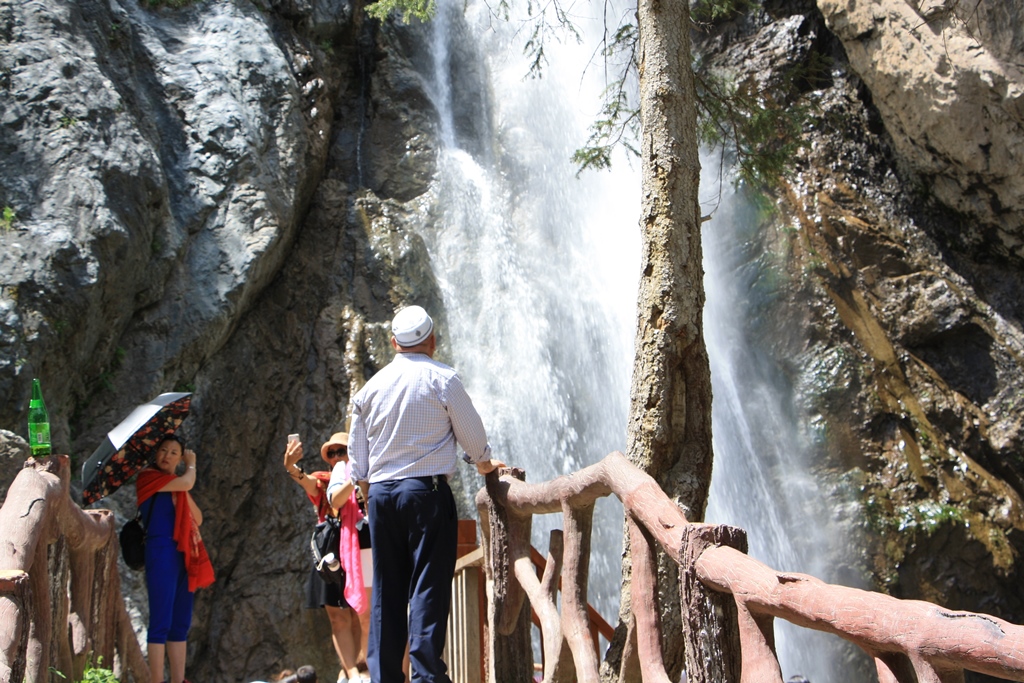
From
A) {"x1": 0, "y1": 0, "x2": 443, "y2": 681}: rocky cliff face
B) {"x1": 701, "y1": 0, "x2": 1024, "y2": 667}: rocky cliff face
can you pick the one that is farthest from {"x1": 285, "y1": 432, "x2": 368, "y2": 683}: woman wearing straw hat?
{"x1": 701, "y1": 0, "x2": 1024, "y2": 667}: rocky cliff face

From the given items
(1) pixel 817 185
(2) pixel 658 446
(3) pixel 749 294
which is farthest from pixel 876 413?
(2) pixel 658 446

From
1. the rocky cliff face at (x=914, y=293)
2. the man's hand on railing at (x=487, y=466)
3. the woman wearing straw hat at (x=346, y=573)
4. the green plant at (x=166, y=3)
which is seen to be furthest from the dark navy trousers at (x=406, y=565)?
the green plant at (x=166, y=3)

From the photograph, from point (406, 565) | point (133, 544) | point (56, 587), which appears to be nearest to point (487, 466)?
point (406, 565)

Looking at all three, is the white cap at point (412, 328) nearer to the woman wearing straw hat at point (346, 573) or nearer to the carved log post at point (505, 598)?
the carved log post at point (505, 598)

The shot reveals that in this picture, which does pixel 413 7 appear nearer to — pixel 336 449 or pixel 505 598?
pixel 336 449

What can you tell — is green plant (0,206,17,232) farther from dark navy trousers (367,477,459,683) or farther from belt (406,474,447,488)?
belt (406,474,447,488)

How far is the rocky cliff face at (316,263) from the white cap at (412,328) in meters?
5.53

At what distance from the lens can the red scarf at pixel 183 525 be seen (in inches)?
222

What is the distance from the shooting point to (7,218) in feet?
29.6

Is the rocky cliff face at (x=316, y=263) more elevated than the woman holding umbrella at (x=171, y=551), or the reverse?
the rocky cliff face at (x=316, y=263)

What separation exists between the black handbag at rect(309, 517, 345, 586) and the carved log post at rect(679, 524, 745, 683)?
3627mm

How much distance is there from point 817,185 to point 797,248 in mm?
1330

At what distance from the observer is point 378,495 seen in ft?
13.8

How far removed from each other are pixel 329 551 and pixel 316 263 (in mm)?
7786
